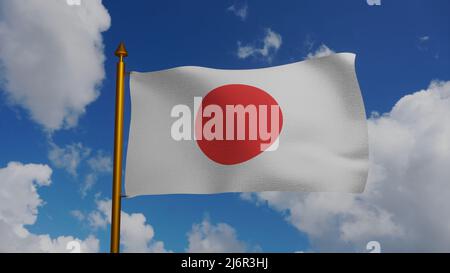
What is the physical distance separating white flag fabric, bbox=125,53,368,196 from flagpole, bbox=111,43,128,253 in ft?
1.82

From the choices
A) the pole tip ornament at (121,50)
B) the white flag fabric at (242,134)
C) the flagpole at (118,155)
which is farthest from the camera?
the white flag fabric at (242,134)

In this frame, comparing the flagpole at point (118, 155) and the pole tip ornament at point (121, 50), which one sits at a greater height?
the pole tip ornament at point (121, 50)

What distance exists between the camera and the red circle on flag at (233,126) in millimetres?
8359

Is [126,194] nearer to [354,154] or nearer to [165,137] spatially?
[165,137]

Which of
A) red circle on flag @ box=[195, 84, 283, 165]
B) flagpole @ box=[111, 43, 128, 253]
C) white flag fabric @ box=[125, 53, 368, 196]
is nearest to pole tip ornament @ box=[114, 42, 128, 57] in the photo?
flagpole @ box=[111, 43, 128, 253]

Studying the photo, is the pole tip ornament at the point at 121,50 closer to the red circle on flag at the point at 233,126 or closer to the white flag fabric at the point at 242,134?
the white flag fabric at the point at 242,134

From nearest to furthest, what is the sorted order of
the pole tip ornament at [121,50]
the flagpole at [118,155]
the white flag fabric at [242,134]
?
the flagpole at [118,155]
the pole tip ornament at [121,50]
the white flag fabric at [242,134]

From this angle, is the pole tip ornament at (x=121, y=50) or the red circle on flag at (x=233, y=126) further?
the red circle on flag at (x=233, y=126)

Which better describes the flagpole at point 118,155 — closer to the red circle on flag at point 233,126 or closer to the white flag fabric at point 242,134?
the white flag fabric at point 242,134

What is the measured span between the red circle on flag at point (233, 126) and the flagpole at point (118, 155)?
1284 mm

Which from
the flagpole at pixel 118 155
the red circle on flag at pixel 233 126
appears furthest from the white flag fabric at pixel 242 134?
the flagpole at pixel 118 155

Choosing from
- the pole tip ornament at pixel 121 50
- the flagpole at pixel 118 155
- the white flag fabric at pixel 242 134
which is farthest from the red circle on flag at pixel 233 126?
the pole tip ornament at pixel 121 50

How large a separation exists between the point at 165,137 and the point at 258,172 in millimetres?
1563

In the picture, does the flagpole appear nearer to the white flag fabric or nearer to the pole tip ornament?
the pole tip ornament
